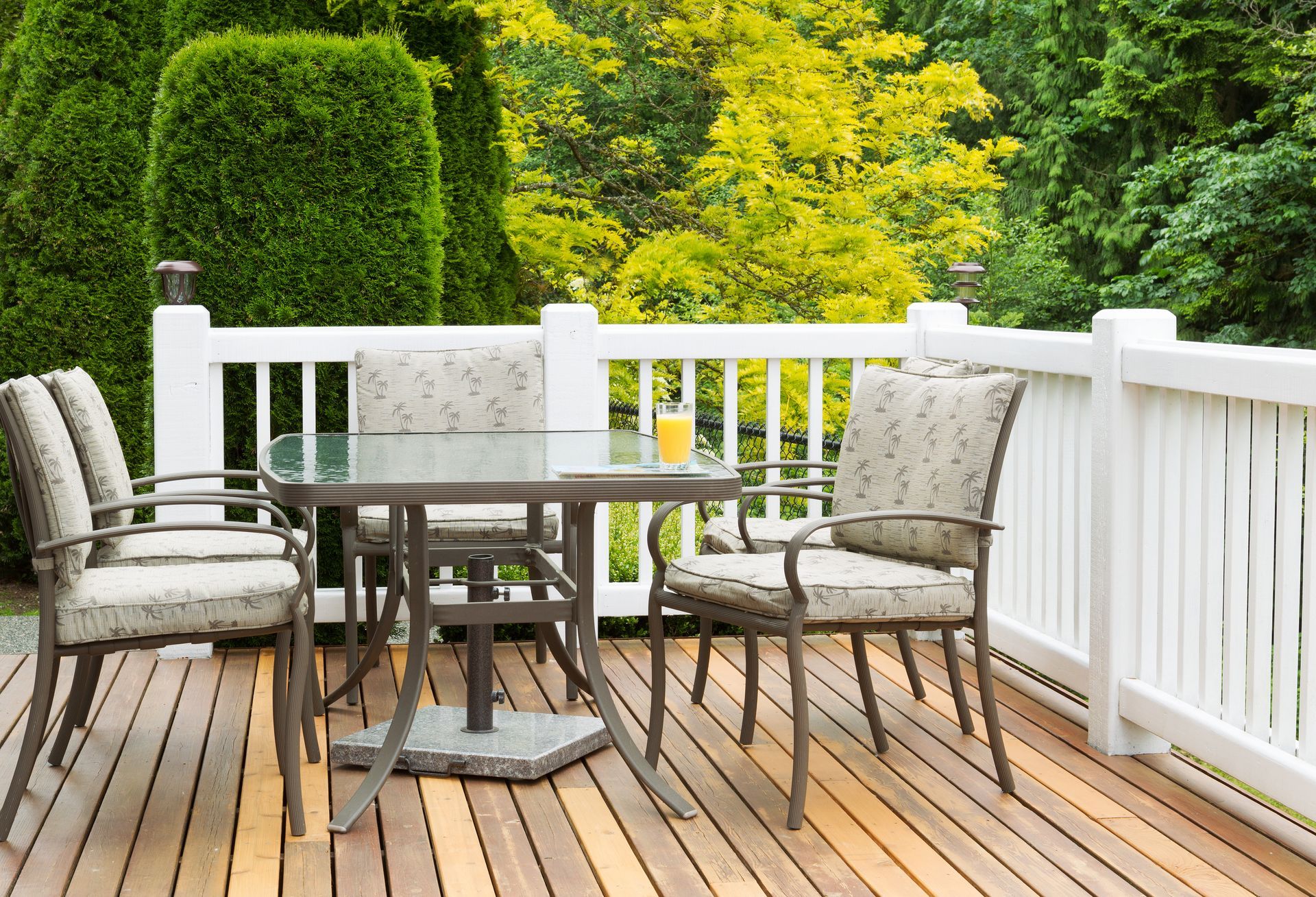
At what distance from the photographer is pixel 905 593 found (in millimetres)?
3064

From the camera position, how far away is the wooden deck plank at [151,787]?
276 centimetres

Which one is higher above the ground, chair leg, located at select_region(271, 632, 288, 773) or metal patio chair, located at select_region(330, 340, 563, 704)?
metal patio chair, located at select_region(330, 340, 563, 704)

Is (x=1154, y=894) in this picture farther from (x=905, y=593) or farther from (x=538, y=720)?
(x=538, y=720)

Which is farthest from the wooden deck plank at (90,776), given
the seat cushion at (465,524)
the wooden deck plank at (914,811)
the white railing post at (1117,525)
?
the white railing post at (1117,525)

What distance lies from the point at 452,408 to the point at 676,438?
1264 mm

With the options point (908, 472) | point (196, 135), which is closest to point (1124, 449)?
point (908, 472)

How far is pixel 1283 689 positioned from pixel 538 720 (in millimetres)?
1807

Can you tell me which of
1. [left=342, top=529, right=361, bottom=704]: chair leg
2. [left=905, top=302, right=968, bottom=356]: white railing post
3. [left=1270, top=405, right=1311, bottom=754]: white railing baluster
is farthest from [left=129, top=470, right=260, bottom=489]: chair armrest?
[left=1270, top=405, right=1311, bottom=754]: white railing baluster

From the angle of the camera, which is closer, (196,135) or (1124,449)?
(1124,449)

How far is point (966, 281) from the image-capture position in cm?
517

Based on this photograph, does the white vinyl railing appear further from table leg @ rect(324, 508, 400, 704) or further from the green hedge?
the green hedge

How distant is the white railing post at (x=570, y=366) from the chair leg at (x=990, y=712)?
170 centimetres

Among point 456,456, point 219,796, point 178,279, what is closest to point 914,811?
point 456,456

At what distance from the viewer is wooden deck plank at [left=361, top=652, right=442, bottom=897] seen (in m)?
2.66
